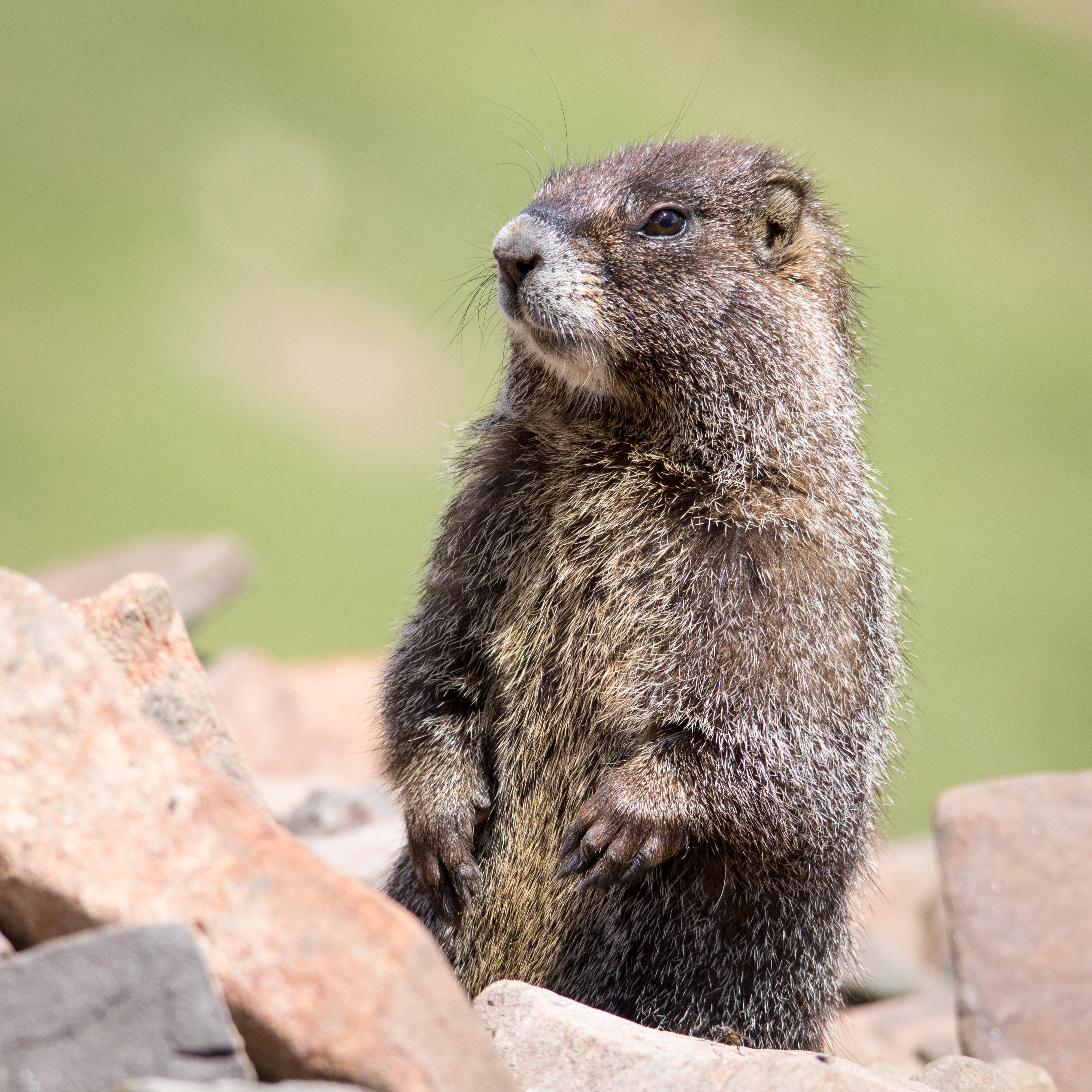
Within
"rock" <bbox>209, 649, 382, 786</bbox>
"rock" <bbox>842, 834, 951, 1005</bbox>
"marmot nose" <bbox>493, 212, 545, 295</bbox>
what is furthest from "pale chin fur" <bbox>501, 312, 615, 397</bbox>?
"rock" <bbox>209, 649, 382, 786</bbox>

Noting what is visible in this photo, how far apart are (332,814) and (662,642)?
2574mm

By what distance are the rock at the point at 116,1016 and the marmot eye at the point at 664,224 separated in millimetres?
2263

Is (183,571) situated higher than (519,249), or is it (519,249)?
(519,249)

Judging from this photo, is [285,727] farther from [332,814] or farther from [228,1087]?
[228,1087]

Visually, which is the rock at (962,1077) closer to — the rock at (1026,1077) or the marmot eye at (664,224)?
the rock at (1026,1077)

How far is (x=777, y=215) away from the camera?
347 centimetres

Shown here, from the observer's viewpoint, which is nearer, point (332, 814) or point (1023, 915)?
point (1023, 915)

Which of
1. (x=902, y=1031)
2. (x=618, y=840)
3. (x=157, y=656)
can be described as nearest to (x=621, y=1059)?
(x=618, y=840)

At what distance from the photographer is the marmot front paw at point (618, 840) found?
9.50 ft

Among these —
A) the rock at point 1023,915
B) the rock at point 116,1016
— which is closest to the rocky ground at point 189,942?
the rock at point 116,1016

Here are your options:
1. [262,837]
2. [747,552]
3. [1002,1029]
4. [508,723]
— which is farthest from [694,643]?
[1002,1029]

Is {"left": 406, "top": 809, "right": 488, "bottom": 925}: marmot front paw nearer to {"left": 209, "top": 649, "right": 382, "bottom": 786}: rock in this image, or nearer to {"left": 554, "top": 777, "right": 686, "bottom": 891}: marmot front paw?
{"left": 554, "top": 777, "right": 686, "bottom": 891}: marmot front paw

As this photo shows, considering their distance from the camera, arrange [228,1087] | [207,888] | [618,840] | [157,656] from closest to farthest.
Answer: [228,1087]
[207,888]
[157,656]
[618,840]

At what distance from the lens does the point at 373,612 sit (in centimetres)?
770
